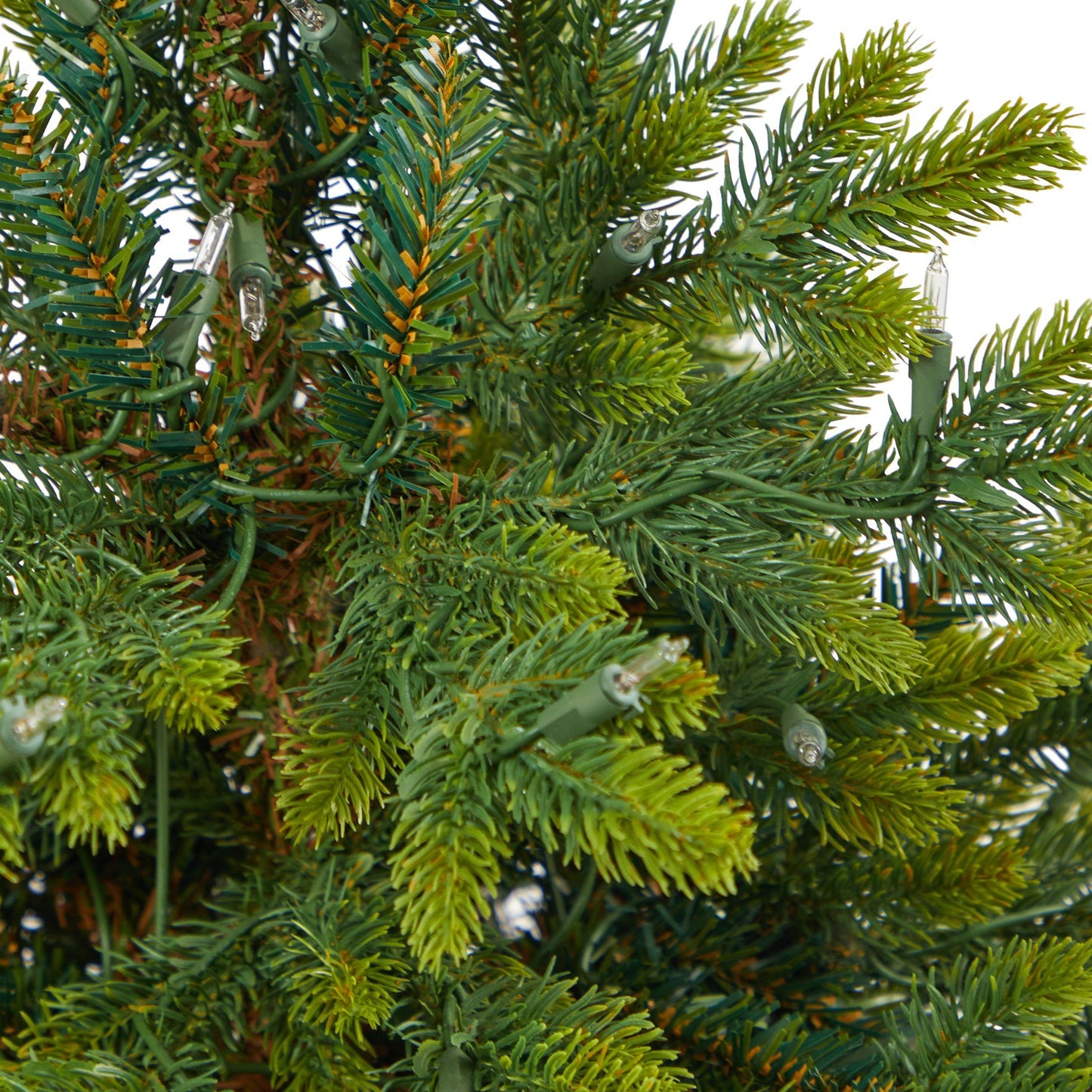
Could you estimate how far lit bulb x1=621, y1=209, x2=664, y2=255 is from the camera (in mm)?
299

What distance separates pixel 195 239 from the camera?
1.13 feet

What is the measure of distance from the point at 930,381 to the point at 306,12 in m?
0.18

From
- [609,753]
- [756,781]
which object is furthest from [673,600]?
[609,753]

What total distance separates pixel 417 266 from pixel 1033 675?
218 mm

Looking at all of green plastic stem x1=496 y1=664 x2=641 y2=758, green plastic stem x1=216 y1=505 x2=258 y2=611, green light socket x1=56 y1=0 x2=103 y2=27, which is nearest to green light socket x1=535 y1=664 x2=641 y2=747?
green plastic stem x1=496 y1=664 x2=641 y2=758

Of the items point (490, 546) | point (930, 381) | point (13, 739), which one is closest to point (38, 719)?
point (13, 739)

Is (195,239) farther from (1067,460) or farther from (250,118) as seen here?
(1067,460)

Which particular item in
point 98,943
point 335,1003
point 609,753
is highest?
point 609,753

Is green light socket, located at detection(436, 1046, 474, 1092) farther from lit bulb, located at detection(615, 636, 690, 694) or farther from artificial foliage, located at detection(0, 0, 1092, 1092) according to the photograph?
lit bulb, located at detection(615, 636, 690, 694)

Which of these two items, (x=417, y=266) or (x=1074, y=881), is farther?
(x=1074, y=881)

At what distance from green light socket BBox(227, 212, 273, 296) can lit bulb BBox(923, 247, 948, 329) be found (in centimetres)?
17

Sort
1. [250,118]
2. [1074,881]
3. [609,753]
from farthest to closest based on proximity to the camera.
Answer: [1074,881] < [250,118] < [609,753]

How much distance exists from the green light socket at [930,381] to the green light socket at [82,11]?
0.72 ft

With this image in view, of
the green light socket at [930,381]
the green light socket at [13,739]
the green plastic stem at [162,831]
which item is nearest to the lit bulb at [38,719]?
the green light socket at [13,739]
